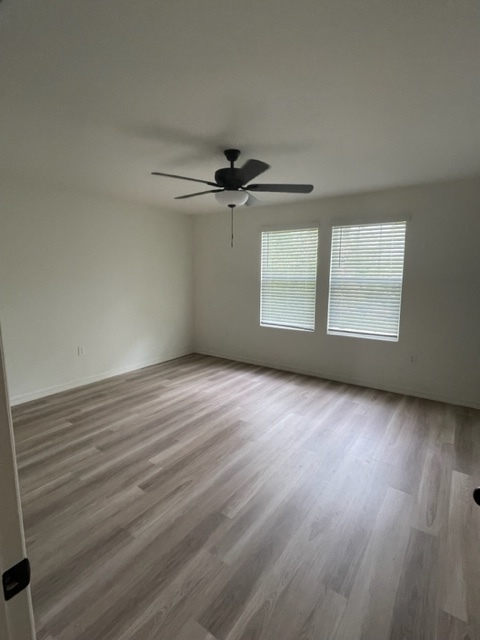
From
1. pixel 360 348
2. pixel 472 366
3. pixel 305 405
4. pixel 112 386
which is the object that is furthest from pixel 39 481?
pixel 472 366

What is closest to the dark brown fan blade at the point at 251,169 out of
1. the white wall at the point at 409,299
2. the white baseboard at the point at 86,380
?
the white wall at the point at 409,299

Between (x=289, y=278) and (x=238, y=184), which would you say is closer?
(x=238, y=184)

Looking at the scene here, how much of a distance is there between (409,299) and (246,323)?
2452 mm

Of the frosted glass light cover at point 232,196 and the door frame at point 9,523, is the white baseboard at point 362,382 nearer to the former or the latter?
the frosted glass light cover at point 232,196

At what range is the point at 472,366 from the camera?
361 cm

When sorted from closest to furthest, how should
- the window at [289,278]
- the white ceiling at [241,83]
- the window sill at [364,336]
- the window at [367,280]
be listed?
the white ceiling at [241,83] → the window at [367,280] → the window sill at [364,336] → the window at [289,278]

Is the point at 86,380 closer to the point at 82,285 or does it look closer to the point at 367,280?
the point at 82,285

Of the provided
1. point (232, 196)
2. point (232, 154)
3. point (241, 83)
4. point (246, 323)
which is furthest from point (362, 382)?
point (241, 83)

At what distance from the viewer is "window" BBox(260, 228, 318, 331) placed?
465 centimetres

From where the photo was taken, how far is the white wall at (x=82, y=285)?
3572mm

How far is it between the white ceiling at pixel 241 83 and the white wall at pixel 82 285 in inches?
33.4

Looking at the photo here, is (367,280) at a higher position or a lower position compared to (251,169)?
lower

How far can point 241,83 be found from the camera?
1.78 meters

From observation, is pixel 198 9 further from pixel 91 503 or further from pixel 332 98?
pixel 91 503
